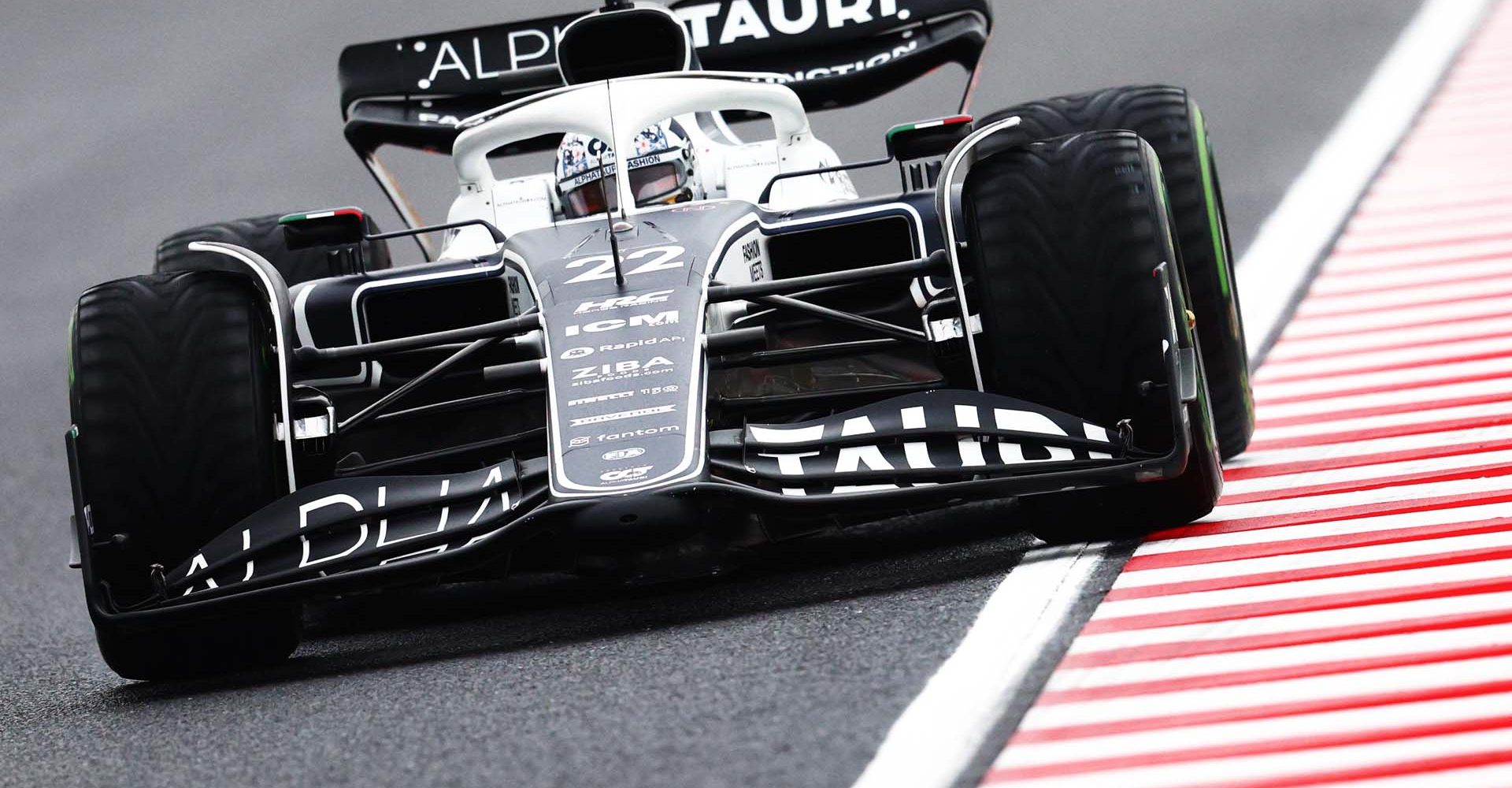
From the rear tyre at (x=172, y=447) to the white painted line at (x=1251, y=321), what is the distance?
1.97 m

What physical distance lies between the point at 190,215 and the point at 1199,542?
12.4 m

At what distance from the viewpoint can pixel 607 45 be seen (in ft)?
24.1

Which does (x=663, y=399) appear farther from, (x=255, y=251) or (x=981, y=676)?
(x=255, y=251)

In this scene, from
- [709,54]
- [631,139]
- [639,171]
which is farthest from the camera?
[709,54]

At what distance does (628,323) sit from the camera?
534 cm

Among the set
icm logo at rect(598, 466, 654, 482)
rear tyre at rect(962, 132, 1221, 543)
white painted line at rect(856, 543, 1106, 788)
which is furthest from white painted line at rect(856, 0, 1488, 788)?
icm logo at rect(598, 466, 654, 482)

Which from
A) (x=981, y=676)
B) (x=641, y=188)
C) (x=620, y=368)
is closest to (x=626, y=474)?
(x=620, y=368)

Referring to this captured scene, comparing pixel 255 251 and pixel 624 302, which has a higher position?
pixel 624 302

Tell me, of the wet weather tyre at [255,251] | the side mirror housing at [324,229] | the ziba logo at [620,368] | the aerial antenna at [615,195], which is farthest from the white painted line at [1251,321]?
the wet weather tyre at [255,251]

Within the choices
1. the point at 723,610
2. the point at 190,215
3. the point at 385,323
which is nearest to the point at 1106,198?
the point at 723,610

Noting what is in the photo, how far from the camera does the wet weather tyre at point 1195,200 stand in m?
6.30

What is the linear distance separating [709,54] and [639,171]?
6.67ft

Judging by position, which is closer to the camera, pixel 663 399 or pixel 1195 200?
pixel 663 399

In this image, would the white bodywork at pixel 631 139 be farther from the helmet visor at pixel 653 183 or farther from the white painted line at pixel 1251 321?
the white painted line at pixel 1251 321
